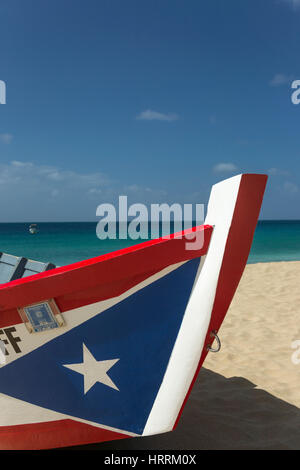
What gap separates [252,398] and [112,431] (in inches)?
65.3

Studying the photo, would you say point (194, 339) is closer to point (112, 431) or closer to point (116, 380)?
point (116, 380)

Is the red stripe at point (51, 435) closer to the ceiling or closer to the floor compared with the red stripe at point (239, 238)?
closer to the floor

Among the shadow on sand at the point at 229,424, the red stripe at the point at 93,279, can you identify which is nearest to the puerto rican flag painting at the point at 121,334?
the red stripe at the point at 93,279

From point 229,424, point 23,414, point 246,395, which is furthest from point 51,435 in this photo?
point 246,395

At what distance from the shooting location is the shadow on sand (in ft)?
8.40

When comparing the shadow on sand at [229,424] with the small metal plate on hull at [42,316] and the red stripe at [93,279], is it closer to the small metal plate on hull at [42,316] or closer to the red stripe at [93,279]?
the small metal plate on hull at [42,316]

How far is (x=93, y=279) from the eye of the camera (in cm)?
184

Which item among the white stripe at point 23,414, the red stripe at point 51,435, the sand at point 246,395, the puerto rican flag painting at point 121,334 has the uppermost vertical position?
the puerto rican flag painting at point 121,334

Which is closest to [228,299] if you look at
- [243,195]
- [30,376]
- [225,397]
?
[243,195]

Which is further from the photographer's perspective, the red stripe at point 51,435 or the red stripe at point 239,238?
the red stripe at point 51,435

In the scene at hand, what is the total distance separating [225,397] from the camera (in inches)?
129

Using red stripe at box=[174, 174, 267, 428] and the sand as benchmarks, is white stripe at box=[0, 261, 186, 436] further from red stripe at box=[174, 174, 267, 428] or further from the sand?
the sand

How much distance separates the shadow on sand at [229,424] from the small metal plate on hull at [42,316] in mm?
1121

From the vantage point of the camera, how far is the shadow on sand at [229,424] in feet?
8.40
